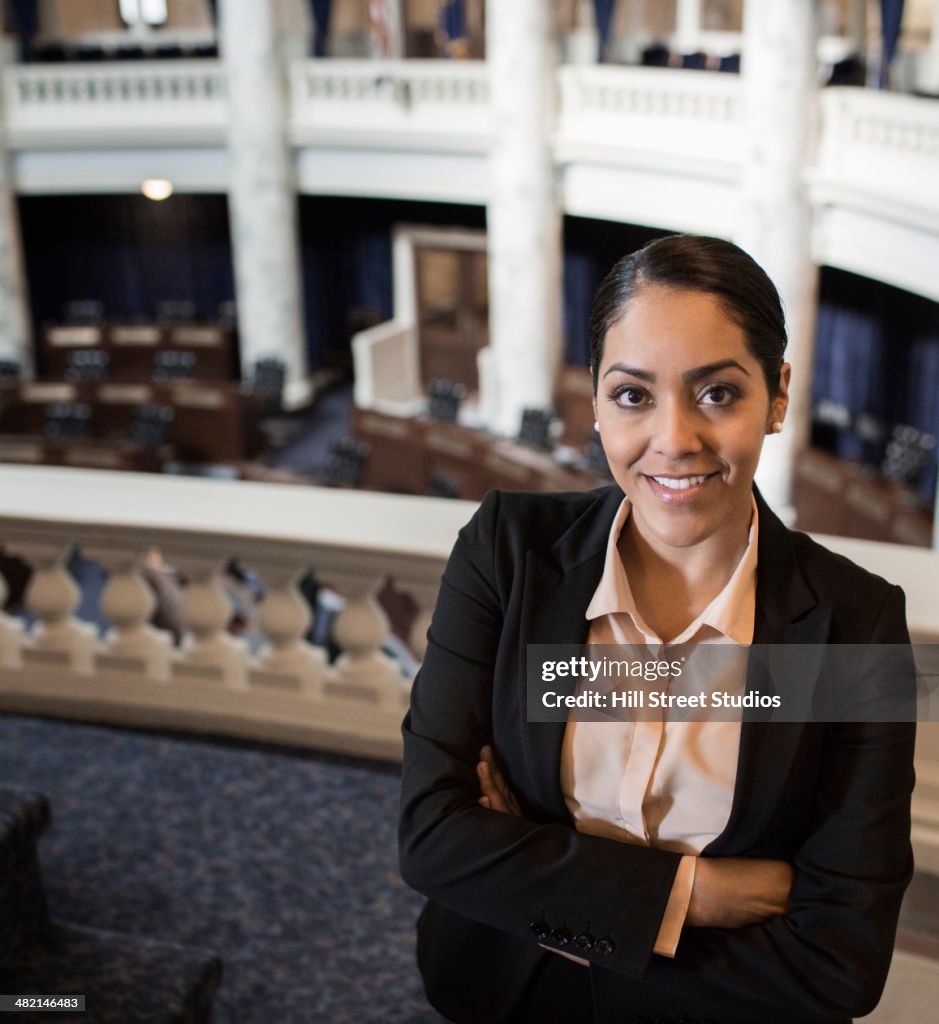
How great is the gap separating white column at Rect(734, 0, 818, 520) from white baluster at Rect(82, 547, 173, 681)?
6653 mm

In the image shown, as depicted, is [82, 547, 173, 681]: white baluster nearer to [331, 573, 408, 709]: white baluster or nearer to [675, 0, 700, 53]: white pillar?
[331, 573, 408, 709]: white baluster

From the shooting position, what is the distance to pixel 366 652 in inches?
111

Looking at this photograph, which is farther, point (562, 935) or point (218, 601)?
point (218, 601)

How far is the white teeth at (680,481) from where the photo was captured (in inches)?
51.0

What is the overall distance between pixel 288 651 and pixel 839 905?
1.80m

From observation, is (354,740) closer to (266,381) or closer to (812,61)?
(812,61)

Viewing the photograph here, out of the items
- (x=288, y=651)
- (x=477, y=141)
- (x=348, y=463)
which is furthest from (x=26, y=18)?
(x=288, y=651)

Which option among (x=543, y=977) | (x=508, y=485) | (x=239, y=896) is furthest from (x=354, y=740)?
(x=508, y=485)

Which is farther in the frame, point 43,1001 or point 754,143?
point 754,143

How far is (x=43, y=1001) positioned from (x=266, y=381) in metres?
11.2

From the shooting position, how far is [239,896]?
2488 millimetres

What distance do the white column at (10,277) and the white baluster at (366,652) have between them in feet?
39.7

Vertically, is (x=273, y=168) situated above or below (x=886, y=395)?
above

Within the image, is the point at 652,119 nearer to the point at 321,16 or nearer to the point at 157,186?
the point at 321,16
